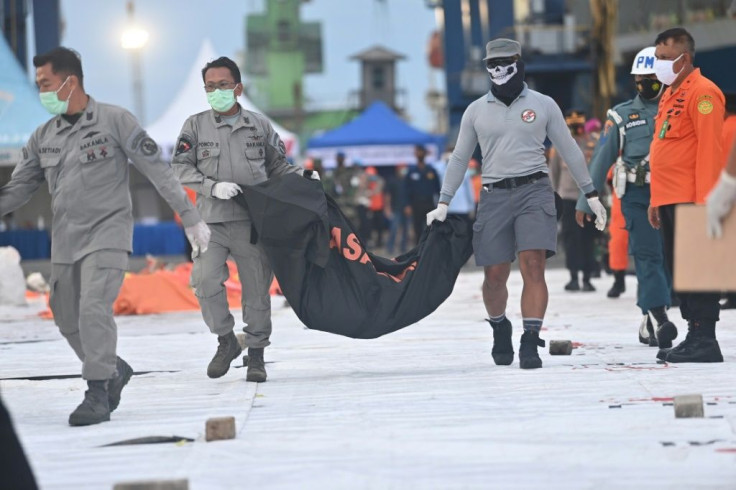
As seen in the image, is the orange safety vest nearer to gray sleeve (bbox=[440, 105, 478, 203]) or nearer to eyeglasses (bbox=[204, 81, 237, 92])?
gray sleeve (bbox=[440, 105, 478, 203])

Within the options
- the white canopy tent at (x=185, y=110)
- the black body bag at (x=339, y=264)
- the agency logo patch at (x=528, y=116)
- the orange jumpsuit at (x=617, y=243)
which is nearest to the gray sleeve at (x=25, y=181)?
the black body bag at (x=339, y=264)

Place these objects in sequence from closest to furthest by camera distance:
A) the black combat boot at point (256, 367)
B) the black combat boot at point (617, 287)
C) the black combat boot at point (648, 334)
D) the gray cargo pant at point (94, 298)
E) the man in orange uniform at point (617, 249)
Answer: the gray cargo pant at point (94, 298) < the black combat boot at point (256, 367) < the black combat boot at point (648, 334) < the man in orange uniform at point (617, 249) < the black combat boot at point (617, 287)

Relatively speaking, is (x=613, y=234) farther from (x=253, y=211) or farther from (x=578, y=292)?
(x=253, y=211)

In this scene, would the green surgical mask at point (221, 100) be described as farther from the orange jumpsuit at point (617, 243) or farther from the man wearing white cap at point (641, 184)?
the orange jumpsuit at point (617, 243)

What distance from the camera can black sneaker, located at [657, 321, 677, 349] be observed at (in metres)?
10.0

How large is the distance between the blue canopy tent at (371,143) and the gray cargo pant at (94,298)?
32110 millimetres

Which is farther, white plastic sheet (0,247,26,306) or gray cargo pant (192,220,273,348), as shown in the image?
white plastic sheet (0,247,26,306)

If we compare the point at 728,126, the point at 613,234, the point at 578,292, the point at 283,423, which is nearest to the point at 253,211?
the point at 283,423

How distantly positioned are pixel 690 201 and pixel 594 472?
3835mm

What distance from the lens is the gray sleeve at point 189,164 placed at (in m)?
9.39

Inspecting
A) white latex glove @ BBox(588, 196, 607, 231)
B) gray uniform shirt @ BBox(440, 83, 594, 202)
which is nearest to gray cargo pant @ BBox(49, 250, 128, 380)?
gray uniform shirt @ BBox(440, 83, 594, 202)

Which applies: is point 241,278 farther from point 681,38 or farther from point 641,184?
point 681,38

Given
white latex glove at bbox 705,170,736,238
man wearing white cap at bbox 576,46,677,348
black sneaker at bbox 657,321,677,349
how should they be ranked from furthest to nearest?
man wearing white cap at bbox 576,46,677,348
black sneaker at bbox 657,321,677,349
white latex glove at bbox 705,170,736,238

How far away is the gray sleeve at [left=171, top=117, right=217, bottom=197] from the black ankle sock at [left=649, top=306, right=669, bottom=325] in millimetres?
3217
